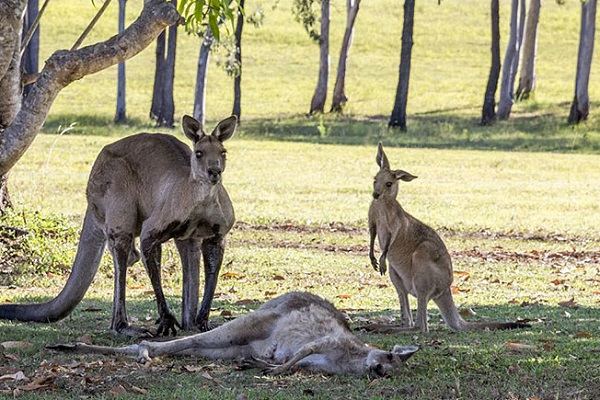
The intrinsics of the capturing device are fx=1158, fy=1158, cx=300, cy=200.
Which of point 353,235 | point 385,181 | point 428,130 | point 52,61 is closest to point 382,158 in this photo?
point 385,181

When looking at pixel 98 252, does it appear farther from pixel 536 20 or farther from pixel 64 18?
pixel 64 18

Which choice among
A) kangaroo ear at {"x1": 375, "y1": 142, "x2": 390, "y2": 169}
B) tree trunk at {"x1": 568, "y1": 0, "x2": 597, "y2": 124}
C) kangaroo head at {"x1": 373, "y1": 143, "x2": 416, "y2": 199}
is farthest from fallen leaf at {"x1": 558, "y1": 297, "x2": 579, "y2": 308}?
tree trunk at {"x1": 568, "y1": 0, "x2": 597, "y2": 124}

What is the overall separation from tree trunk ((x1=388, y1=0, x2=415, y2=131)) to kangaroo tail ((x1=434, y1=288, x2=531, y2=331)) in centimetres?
2998

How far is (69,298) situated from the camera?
8695mm

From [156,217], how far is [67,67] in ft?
4.00

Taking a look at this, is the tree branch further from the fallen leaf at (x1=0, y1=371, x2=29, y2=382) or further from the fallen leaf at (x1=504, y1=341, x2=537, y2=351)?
the fallen leaf at (x1=504, y1=341, x2=537, y2=351)

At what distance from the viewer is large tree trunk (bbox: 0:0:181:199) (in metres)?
7.50

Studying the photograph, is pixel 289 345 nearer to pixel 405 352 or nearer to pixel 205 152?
pixel 405 352

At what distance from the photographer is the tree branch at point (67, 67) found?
780 centimetres

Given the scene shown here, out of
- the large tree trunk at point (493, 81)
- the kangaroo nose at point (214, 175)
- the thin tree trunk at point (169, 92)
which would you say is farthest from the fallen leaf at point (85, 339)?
the large tree trunk at point (493, 81)

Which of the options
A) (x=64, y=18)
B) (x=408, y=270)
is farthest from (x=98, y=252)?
(x=64, y=18)

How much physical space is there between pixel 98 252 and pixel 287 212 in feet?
34.2

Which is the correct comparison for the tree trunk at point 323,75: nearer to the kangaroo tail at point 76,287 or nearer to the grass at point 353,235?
the grass at point 353,235

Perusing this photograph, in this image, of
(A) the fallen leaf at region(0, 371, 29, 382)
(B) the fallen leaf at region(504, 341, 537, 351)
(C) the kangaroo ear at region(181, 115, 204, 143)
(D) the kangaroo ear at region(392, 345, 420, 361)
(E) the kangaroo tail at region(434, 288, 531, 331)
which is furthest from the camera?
(E) the kangaroo tail at region(434, 288, 531, 331)
